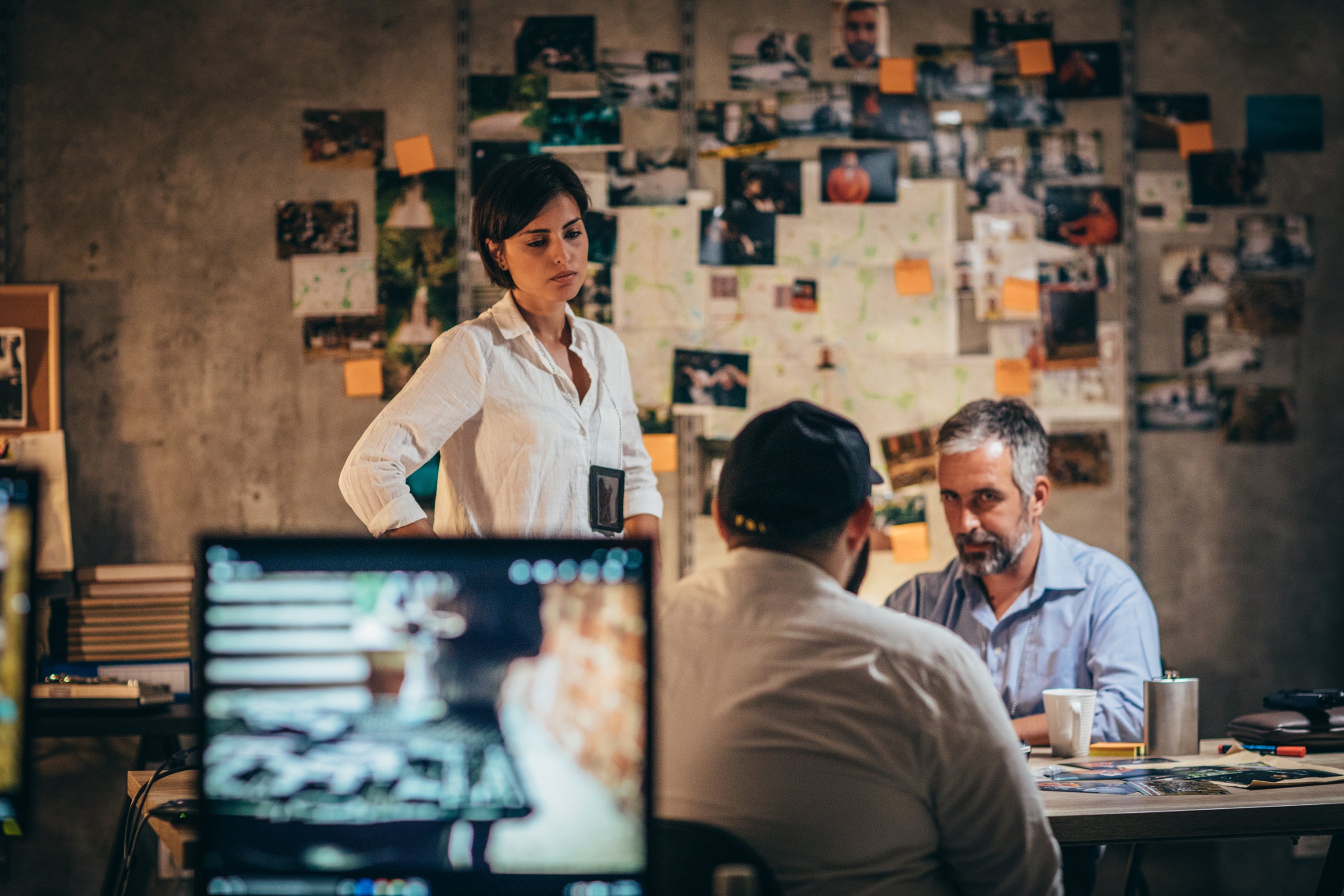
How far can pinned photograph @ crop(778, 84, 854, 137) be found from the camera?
3.17 meters

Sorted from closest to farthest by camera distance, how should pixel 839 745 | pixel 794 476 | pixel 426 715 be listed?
pixel 426 715, pixel 839 745, pixel 794 476

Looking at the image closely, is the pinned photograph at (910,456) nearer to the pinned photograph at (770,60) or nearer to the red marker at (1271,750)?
the pinned photograph at (770,60)

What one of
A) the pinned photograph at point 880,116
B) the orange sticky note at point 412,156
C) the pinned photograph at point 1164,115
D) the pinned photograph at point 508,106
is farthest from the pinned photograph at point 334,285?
the pinned photograph at point 1164,115

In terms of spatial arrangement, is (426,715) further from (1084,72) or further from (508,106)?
(1084,72)

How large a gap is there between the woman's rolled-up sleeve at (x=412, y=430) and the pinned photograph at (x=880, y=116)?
Result: 5.06 ft

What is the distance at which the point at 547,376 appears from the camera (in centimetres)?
220

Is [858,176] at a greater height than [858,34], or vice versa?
[858,34]

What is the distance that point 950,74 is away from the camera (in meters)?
3.21

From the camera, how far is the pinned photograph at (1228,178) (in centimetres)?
325

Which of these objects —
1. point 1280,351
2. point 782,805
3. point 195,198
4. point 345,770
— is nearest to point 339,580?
point 345,770

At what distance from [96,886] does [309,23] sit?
242 cm

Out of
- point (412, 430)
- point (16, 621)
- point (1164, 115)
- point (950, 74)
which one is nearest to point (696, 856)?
point (16, 621)

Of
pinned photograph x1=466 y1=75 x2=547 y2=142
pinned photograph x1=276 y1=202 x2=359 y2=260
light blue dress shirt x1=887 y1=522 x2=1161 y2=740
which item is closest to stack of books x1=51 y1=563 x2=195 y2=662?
pinned photograph x1=276 y1=202 x2=359 y2=260

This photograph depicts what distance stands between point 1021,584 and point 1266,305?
5.06 feet
